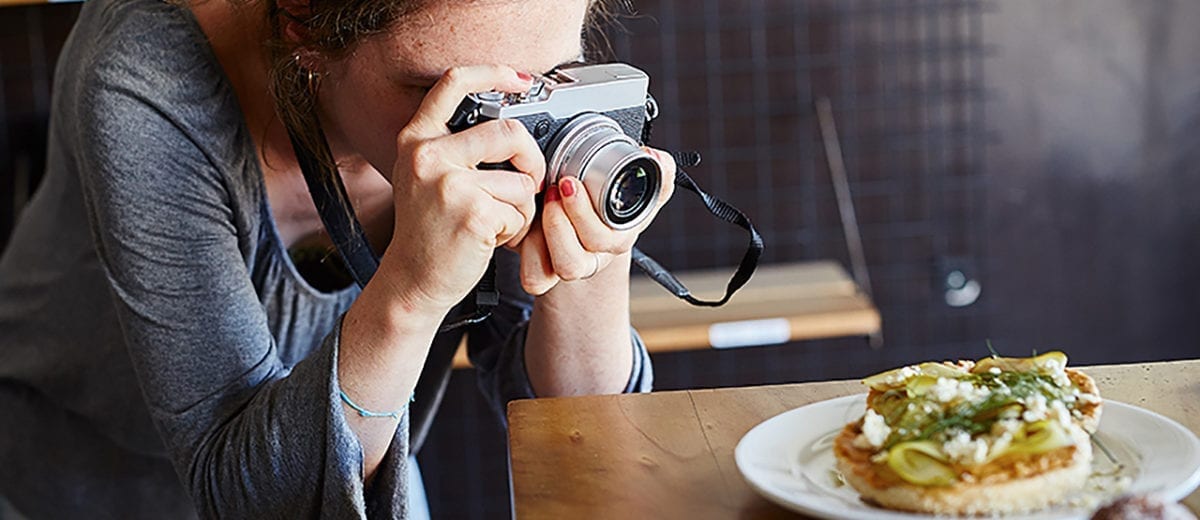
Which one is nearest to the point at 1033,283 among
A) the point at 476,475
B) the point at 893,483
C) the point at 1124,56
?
the point at 1124,56

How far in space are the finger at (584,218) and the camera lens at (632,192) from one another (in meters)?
0.01

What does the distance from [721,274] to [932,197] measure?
37 centimetres

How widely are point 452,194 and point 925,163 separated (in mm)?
1579

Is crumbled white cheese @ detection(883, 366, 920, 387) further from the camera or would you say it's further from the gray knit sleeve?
the gray knit sleeve

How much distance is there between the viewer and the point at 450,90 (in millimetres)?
885

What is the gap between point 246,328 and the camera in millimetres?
1016

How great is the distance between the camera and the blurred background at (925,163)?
7.42 feet

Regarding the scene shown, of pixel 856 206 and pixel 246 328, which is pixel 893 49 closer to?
pixel 856 206

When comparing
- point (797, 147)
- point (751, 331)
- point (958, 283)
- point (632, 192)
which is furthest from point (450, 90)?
point (958, 283)

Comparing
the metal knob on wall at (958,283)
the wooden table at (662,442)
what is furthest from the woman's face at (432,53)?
the metal knob on wall at (958,283)

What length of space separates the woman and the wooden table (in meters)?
0.11

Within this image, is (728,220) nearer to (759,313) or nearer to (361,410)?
(361,410)

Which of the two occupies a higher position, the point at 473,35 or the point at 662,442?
the point at 473,35

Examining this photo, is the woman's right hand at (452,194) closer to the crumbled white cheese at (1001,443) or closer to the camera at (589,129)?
the camera at (589,129)
